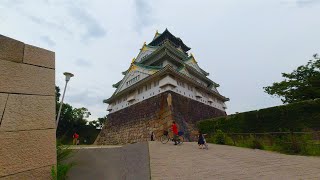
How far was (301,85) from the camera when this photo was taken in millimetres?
22141

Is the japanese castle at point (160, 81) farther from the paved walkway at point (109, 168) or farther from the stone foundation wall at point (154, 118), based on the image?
the paved walkway at point (109, 168)

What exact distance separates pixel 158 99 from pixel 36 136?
71.5 ft

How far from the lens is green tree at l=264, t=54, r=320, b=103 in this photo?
21.1 metres

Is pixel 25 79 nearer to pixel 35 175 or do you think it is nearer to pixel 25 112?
pixel 25 112

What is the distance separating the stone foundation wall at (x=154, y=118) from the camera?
75.5 feet

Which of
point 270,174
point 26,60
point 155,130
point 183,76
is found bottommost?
point 270,174

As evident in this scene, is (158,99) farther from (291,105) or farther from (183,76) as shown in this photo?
(291,105)

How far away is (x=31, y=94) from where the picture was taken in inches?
132

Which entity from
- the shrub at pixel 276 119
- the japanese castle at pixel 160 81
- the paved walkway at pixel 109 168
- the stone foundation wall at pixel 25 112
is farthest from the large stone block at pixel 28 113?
the japanese castle at pixel 160 81

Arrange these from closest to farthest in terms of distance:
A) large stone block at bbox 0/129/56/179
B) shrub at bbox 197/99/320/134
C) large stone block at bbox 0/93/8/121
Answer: large stone block at bbox 0/129/56/179
large stone block at bbox 0/93/8/121
shrub at bbox 197/99/320/134

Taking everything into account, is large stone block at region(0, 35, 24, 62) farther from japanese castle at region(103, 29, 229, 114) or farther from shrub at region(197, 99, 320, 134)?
japanese castle at region(103, 29, 229, 114)

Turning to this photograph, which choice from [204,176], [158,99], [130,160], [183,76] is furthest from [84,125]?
[204,176]

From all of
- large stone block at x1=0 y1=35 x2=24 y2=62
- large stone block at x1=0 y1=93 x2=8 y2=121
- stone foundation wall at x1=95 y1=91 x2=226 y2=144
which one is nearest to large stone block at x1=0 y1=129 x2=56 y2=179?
large stone block at x1=0 y1=93 x2=8 y2=121

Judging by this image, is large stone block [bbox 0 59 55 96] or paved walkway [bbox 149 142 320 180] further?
paved walkway [bbox 149 142 320 180]
